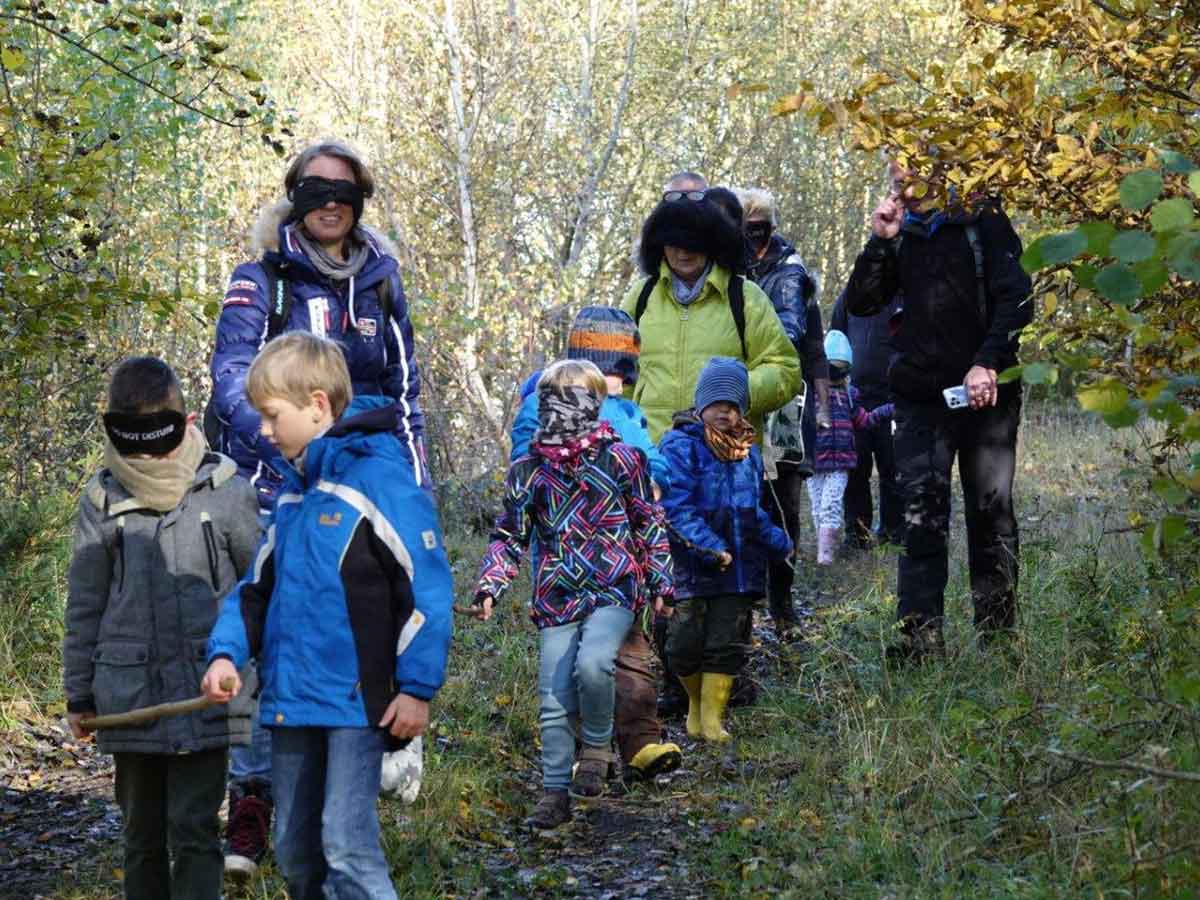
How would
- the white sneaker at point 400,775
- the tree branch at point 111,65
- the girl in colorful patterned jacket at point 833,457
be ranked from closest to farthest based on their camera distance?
the white sneaker at point 400,775
the tree branch at point 111,65
the girl in colorful patterned jacket at point 833,457

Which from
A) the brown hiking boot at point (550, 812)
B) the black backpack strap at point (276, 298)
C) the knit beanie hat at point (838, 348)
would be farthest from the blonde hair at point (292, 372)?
the knit beanie hat at point (838, 348)

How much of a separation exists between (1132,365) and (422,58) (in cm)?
1110

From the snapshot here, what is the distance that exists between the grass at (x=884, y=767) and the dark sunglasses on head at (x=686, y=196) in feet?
7.41

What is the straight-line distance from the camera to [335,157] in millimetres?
5621

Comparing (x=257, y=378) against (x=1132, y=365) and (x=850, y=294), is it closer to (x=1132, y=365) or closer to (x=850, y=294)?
(x=1132, y=365)

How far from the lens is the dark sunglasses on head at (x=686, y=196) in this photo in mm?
7773

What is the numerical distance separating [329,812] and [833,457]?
804 centimetres

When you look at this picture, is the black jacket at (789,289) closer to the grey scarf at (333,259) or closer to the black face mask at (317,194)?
the grey scarf at (333,259)

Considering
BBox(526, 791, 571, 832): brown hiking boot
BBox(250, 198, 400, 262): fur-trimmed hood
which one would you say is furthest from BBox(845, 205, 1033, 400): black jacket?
BBox(250, 198, 400, 262): fur-trimmed hood

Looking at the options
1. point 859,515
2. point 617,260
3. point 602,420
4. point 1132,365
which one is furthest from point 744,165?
point 1132,365

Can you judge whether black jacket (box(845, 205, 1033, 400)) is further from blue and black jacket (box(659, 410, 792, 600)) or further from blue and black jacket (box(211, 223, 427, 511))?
blue and black jacket (box(211, 223, 427, 511))

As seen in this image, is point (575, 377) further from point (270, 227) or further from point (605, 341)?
point (270, 227)

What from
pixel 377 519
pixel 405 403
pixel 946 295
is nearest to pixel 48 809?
pixel 405 403

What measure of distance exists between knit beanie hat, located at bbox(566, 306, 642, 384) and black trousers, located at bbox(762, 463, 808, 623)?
5.89 feet
